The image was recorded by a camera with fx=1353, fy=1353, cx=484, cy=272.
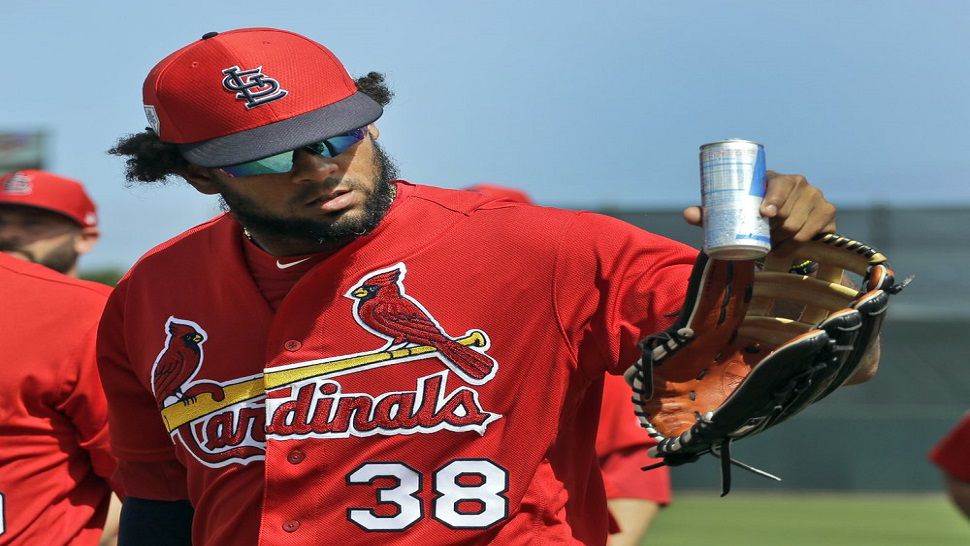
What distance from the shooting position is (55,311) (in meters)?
4.05

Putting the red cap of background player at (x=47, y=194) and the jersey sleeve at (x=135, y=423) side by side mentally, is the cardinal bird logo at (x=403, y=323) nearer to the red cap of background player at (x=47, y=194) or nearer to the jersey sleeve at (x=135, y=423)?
the jersey sleeve at (x=135, y=423)

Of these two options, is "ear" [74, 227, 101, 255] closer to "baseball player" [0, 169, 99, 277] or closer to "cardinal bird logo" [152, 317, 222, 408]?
"baseball player" [0, 169, 99, 277]

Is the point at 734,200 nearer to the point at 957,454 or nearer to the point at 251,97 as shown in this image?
the point at 251,97

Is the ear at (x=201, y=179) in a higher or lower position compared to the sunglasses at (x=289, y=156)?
lower

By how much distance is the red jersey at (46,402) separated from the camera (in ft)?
13.1

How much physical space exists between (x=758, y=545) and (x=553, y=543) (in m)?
9.89

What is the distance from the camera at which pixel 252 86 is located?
2996 mm

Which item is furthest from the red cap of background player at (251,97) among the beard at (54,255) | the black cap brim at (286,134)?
the beard at (54,255)

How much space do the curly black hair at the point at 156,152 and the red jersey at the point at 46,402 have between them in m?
0.71

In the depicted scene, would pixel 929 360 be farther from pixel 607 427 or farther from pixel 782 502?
pixel 607 427

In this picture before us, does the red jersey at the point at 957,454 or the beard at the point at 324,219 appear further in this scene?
the red jersey at the point at 957,454

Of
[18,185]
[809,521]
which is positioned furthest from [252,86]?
[809,521]

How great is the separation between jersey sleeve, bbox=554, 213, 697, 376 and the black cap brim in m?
0.54

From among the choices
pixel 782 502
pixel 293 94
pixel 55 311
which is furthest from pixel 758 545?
pixel 293 94
